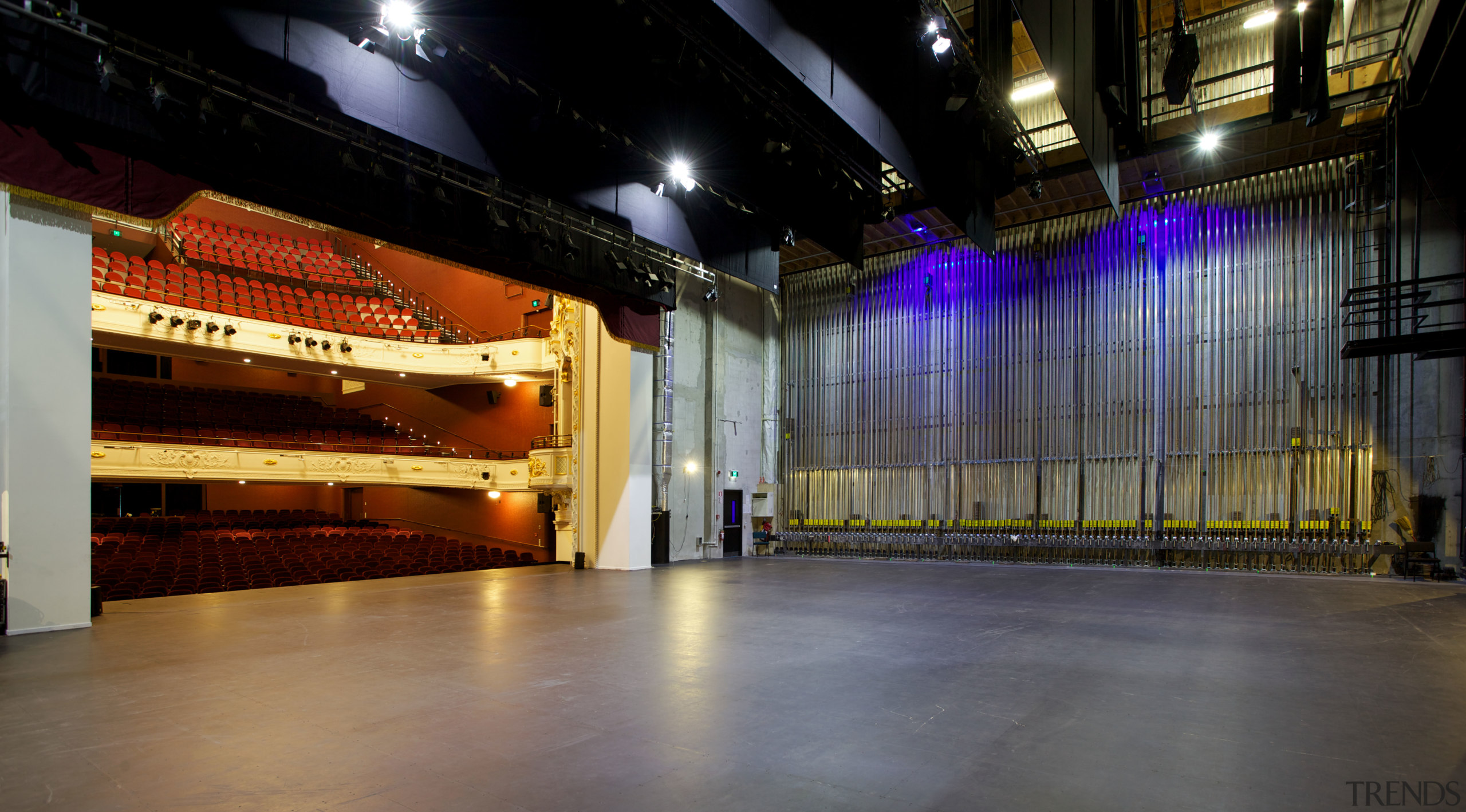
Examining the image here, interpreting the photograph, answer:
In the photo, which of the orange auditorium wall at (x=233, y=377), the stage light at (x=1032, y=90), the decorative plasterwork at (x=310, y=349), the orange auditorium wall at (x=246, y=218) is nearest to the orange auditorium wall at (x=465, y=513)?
the decorative plasterwork at (x=310, y=349)

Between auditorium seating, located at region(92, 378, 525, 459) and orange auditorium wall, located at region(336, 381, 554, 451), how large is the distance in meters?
1.07

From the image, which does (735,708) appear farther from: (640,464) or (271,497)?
(271,497)

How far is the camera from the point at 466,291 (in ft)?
75.5

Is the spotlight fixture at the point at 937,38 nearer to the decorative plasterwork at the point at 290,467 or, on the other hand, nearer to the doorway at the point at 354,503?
the decorative plasterwork at the point at 290,467

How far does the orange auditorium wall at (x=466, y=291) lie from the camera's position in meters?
21.7

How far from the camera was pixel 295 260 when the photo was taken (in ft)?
71.0

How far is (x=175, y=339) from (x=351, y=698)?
13.7 metres

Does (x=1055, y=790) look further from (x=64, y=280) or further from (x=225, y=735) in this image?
(x=64, y=280)

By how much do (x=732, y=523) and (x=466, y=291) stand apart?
36.6 ft

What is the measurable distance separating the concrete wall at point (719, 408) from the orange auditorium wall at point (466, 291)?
514 centimetres

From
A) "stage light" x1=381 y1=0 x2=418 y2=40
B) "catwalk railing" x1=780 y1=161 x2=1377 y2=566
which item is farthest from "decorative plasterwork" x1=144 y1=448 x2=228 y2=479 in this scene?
"catwalk railing" x1=780 y1=161 x2=1377 y2=566

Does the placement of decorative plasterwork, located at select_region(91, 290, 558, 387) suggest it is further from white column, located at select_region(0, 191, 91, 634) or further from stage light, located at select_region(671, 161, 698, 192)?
stage light, located at select_region(671, 161, 698, 192)

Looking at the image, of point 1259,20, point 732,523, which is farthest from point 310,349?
point 1259,20

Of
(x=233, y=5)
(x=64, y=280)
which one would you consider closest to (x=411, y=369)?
(x=64, y=280)
